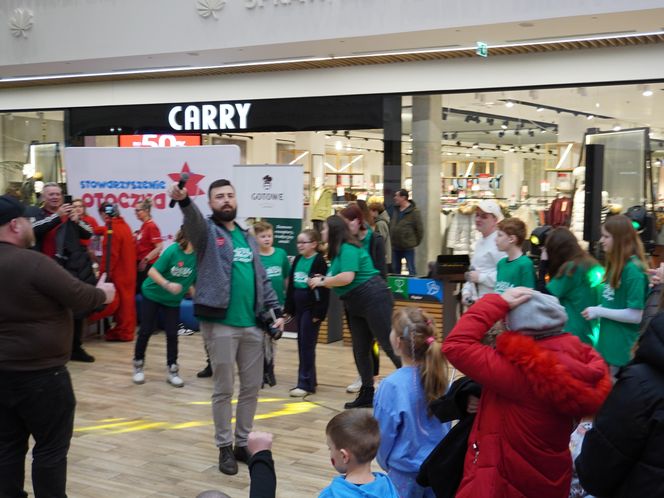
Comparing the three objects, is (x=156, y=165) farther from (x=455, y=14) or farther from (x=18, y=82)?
(x=18, y=82)

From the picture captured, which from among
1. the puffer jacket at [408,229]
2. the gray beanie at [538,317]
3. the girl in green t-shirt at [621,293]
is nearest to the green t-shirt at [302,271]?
the girl in green t-shirt at [621,293]

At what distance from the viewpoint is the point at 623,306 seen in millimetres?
5055

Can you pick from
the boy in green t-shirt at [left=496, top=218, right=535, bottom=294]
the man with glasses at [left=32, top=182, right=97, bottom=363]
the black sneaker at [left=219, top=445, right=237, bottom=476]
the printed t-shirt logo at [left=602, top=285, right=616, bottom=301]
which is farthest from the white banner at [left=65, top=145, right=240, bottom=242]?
the printed t-shirt logo at [left=602, top=285, right=616, bottom=301]

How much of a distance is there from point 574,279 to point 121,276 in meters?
5.65

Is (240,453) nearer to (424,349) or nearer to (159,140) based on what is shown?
(424,349)

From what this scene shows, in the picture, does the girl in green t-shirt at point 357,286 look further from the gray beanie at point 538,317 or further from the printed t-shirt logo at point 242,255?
the gray beanie at point 538,317

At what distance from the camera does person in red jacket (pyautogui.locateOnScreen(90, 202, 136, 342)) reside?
29.5 ft

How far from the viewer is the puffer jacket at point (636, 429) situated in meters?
2.07

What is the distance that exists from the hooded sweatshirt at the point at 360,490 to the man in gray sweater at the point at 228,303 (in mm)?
2376

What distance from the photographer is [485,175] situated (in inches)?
429

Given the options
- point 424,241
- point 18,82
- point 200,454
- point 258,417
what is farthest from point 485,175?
point 18,82

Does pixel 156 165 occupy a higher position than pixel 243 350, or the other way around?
pixel 156 165

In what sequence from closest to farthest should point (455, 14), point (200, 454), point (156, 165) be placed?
point (200, 454), point (455, 14), point (156, 165)

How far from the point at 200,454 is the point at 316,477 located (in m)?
0.89
